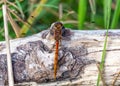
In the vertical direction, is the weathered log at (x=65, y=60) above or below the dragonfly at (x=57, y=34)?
below

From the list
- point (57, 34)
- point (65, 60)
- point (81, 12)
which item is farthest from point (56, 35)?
point (81, 12)

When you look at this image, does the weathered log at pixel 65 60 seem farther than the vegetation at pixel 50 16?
Result: No

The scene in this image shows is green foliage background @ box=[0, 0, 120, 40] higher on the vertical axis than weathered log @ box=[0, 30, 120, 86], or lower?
higher

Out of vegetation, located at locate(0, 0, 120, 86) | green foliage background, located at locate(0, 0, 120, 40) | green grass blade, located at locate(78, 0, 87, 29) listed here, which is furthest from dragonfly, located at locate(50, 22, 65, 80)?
green grass blade, located at locate(78, 0, 87, 29)

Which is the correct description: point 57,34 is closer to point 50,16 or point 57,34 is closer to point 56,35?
point 56,35

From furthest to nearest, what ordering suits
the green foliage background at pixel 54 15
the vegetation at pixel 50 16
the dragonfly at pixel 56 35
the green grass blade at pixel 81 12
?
the green grass blade at pixel 81 12, the green foliage background at pixel 54 15, the vegetation at pixel 50 16, the dragonfly at pixel 56 35

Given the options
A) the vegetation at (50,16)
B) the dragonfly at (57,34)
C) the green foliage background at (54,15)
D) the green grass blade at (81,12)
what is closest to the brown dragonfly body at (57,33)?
the dragonfly at (57,34)

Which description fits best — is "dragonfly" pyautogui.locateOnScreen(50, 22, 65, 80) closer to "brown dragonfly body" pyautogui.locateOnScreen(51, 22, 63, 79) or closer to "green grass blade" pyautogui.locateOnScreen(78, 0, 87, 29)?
"brown dragonfly body" pyautogui.locateOnScreen(51, 22, 63, 79)

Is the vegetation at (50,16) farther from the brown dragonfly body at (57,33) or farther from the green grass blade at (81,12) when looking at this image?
the brown dragonfly body at (57,33)
